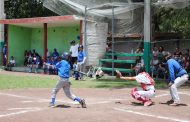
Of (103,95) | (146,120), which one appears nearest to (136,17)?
(103,95)

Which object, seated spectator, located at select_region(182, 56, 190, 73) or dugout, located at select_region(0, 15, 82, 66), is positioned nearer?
seated spectator, located at select_region(182, 56, 190, 73)

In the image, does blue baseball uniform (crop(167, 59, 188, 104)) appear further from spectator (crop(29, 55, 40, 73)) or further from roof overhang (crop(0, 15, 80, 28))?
spectator (crop(29, 55, 40, 73))

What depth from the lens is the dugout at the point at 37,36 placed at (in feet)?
83.4

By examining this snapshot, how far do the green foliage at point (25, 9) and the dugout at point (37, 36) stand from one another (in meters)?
6.09

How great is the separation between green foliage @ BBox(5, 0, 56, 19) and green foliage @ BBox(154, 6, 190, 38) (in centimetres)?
1104

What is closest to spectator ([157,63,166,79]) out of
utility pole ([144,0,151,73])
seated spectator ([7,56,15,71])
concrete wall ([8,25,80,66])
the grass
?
utility pole ([144,0,151,73])

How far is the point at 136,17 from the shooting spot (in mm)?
22641

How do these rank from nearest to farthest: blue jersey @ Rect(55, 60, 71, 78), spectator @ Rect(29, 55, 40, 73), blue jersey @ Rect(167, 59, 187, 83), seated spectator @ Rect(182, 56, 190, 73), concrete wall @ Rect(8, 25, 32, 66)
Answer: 1. blue jersey @ Rect(55, 60, 71, 78)
2. blue jersey @ Rect(167, 59, 187, 83)
3. seated spectator @ Rect(182, 56, 190, 73)
4. spectator @ Rect(29, 55, 40, 73)
5. concrete wall @ Rect(8, 25, 32, 66)

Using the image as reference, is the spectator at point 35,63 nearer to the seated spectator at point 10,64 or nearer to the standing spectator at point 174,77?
the seated spectator at point 10,64

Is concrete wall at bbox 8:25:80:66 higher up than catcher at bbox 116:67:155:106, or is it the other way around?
concrete wall at bbox 8:25:80:66

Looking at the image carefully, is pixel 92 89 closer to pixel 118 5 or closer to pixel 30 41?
pixel 118 5

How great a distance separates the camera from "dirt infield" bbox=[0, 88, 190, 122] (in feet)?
32.8

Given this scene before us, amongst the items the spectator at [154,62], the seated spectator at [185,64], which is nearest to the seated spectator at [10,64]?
the spectator at [154,62]

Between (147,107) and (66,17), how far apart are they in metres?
11.0
